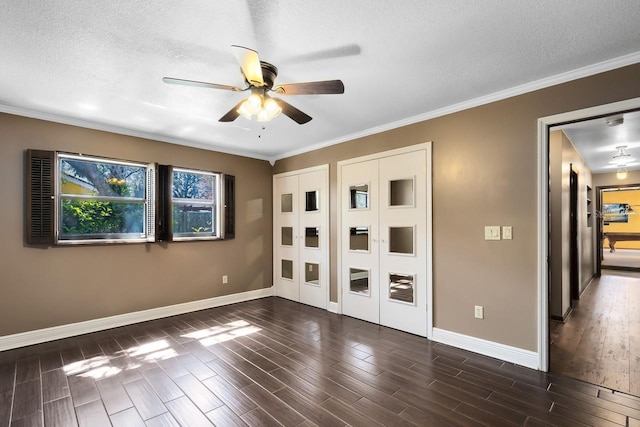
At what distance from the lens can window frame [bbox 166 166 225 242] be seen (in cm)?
432

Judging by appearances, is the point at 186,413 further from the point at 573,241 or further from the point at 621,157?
the point at 621,157

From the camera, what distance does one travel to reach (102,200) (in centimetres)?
383

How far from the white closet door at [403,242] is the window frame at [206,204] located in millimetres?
2605

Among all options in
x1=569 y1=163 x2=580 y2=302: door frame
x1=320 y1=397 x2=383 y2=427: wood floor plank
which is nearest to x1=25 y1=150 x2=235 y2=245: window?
x1=320 y1=397 x2=383 y2=427: wood floor plank

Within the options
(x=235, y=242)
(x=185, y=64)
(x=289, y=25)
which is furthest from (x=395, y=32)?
(x=235, y=242)

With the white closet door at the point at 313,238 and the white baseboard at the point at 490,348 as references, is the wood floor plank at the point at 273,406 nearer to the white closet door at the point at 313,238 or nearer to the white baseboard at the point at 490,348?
the white baseboard at the point at 490,348

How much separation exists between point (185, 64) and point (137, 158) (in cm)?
229

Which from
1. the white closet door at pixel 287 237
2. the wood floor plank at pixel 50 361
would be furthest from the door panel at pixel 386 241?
the wood floor plank at pixel 50 361

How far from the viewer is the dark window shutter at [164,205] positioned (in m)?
4.20

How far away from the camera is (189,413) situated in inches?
82.7

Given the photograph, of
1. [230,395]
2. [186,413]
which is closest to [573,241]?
[230,395]

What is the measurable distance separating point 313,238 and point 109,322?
116 inches

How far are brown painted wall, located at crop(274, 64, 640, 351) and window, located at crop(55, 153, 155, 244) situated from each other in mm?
3708

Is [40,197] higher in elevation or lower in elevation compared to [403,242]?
higher
